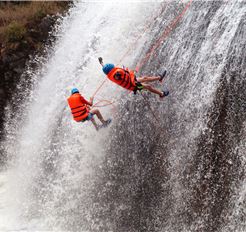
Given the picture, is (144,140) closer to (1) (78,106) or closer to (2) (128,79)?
(2) (128,79)

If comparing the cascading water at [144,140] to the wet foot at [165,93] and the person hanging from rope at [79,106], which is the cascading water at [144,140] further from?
the person hanging from rope at [79,106]

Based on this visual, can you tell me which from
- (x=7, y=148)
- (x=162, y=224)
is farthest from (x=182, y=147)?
(x=7, y=148)

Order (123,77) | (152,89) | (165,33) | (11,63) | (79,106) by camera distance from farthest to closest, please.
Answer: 1. (11,63)
2. (165,33)
3. (79,106)
4. (152,89)
5. (123,77)

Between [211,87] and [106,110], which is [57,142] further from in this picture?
[211,87]

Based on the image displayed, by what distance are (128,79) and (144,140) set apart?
178 cm

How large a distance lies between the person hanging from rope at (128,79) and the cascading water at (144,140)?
1.47 feet

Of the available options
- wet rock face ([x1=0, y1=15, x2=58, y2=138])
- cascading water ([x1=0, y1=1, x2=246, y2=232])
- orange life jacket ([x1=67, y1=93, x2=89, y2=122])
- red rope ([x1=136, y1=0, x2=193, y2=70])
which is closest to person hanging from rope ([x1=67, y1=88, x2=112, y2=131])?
orange life jacket ([x1=67, y1=93, x2=89, y2=122])

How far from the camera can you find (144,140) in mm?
9453

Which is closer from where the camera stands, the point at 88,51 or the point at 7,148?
the point at 88,51

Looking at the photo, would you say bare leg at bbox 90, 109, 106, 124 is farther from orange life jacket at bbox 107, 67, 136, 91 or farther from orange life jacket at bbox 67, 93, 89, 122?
orange life jacket at bbox 107, 67, 136, 91

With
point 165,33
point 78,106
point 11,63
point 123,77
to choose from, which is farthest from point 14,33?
point 123,77

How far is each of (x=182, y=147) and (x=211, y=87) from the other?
62.5 inches

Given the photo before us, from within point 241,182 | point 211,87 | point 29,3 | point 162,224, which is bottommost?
point 162,224

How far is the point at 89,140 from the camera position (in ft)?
33.9
